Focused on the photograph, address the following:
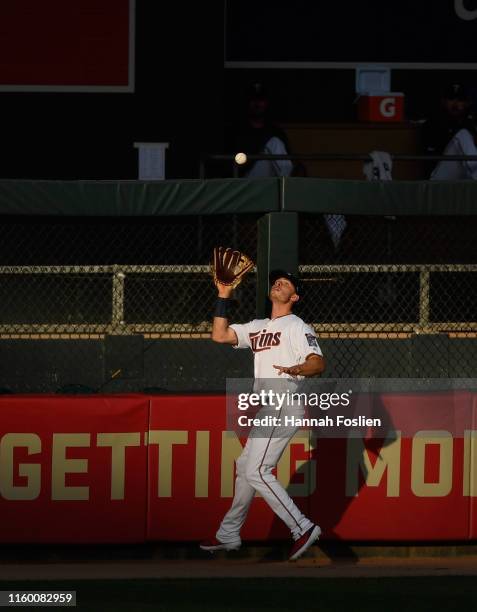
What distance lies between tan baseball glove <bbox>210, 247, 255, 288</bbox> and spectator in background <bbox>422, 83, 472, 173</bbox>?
6.86 m

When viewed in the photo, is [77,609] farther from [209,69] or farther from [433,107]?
[433,107]

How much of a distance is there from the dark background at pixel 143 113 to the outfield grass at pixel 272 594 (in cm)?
816

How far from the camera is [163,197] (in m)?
7.61

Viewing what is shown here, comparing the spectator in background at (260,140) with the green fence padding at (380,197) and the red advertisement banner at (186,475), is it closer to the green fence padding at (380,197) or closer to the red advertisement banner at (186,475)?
the green fence padding at (380,197)

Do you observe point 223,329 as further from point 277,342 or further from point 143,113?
point 143,113

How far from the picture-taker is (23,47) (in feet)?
46.5

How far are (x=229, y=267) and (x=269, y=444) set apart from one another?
1070 mm

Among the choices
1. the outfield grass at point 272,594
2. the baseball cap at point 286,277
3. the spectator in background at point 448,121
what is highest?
the spectator in background at point 448,121

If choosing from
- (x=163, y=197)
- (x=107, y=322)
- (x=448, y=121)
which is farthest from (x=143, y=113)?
(x=163, y=197)

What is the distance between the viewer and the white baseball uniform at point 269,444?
23.6 feet

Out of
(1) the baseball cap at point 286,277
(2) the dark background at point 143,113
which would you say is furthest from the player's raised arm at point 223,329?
(2) the dark background at point 143,113

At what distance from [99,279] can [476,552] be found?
3.67 m

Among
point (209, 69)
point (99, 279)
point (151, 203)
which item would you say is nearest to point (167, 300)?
point (99, 279)

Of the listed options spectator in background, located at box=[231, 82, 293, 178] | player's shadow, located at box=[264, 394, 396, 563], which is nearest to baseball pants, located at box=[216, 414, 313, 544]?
player's shadow, located at box=[264, 394, 396, 563]
